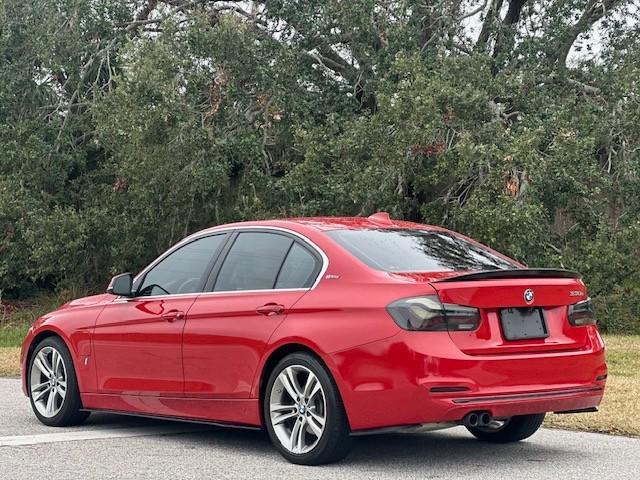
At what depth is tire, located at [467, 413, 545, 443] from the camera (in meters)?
7.85

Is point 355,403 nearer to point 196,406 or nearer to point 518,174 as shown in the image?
point 196,406

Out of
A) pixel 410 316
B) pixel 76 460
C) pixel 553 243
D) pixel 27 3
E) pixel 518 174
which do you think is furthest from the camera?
pixel 27 3

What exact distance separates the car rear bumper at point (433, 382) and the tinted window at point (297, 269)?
0.72 metres

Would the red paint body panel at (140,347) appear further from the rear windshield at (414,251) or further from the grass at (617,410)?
the grass at (617,410)

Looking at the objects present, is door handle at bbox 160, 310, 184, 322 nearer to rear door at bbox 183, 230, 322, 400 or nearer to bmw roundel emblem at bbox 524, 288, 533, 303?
rear door at bbox 183, 230, 322, 400

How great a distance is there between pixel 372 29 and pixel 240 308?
43.8 ft

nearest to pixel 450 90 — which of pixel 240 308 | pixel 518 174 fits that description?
pixel 518 174

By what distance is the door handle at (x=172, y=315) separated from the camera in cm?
793

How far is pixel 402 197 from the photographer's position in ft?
61.0

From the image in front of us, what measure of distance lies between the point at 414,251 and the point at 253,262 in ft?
3.69

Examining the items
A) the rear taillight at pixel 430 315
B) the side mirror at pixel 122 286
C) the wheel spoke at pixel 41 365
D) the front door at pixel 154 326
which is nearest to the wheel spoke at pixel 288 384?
the rear taillight at pixel 430 315

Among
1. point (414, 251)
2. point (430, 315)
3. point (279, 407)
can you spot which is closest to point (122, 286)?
point (279, 407)

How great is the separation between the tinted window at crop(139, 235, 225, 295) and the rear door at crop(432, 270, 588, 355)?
2.10m

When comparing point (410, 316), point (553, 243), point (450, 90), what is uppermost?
point (450, 90)
